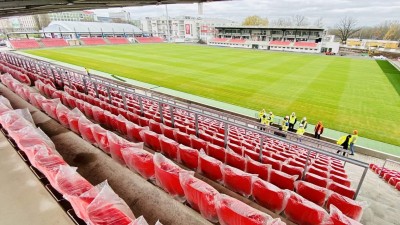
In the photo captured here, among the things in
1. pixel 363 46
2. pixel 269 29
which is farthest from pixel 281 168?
pixel 363 46

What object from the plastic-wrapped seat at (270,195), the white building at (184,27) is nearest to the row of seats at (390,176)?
the plastic-wrapped seat at (270,195)

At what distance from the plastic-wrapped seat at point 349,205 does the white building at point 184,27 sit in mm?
80229

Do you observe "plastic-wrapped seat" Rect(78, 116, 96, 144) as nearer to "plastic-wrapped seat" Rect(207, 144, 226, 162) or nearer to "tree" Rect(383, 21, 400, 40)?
"plastic-wrapped seat" Rect(207, 144, 226, 162)

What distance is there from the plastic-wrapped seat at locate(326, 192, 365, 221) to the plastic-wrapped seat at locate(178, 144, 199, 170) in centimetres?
228

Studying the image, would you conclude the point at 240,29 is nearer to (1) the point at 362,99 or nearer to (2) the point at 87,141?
(1) the point at 362,99

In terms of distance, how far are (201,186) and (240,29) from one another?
65578 mm

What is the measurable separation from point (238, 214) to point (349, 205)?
70.3 inches

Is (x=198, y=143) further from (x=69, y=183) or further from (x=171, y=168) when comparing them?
(x=69, y=183)

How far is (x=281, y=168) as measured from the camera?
4379mm

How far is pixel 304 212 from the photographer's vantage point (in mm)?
2914

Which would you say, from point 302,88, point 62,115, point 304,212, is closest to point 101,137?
point 62,115

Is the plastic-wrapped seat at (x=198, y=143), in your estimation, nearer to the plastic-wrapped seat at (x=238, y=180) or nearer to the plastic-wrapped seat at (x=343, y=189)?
the plastic-wrapped seat at (x=238, y=180)

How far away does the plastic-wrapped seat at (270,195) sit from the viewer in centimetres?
309

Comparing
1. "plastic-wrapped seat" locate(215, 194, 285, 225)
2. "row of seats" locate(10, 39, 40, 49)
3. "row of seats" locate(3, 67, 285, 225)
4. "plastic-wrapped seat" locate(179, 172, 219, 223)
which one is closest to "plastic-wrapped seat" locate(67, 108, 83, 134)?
"row of seats" locate(3, 67, 285, 225)
